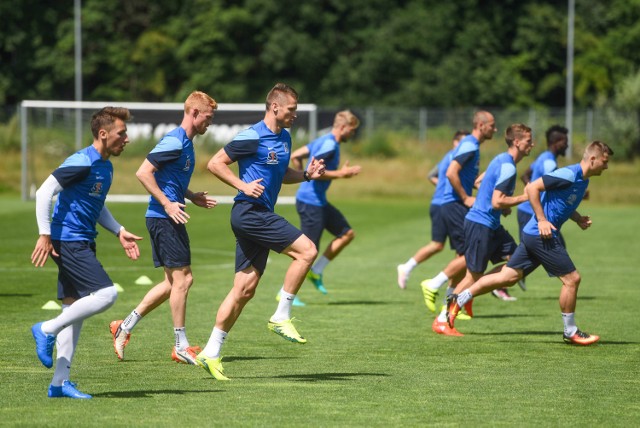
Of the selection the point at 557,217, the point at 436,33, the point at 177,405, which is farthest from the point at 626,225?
the point at 436,33

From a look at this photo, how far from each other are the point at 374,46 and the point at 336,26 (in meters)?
3.16

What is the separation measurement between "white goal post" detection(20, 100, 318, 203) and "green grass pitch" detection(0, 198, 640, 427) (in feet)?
45.9

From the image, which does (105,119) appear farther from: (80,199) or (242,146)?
(242,146)

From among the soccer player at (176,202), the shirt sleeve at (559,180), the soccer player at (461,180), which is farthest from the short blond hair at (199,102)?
the soccer player at (461,180)

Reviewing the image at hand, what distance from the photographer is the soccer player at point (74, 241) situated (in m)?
8.40

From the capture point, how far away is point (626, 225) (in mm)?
29203

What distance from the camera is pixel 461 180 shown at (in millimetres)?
13992

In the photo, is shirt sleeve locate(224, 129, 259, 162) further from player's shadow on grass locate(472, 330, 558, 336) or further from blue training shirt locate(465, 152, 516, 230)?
player's shadow on grass locate(472, 330, 558, 336)

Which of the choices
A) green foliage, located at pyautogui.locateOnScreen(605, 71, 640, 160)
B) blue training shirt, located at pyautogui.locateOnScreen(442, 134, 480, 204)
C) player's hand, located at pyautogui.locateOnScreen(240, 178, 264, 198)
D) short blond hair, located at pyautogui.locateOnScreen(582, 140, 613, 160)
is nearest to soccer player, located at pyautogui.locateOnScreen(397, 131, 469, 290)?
blue training shirt, located at pyautogui.locateOnScreen(442, 134, 480, 204)

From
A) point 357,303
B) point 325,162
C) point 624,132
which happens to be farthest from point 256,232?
point 624,132

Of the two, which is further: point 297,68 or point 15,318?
point 297,68

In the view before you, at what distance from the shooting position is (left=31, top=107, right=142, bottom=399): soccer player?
840 cm

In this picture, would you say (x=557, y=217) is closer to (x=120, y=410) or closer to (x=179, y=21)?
(x=120, y=410)

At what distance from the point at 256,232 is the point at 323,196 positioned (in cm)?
598
